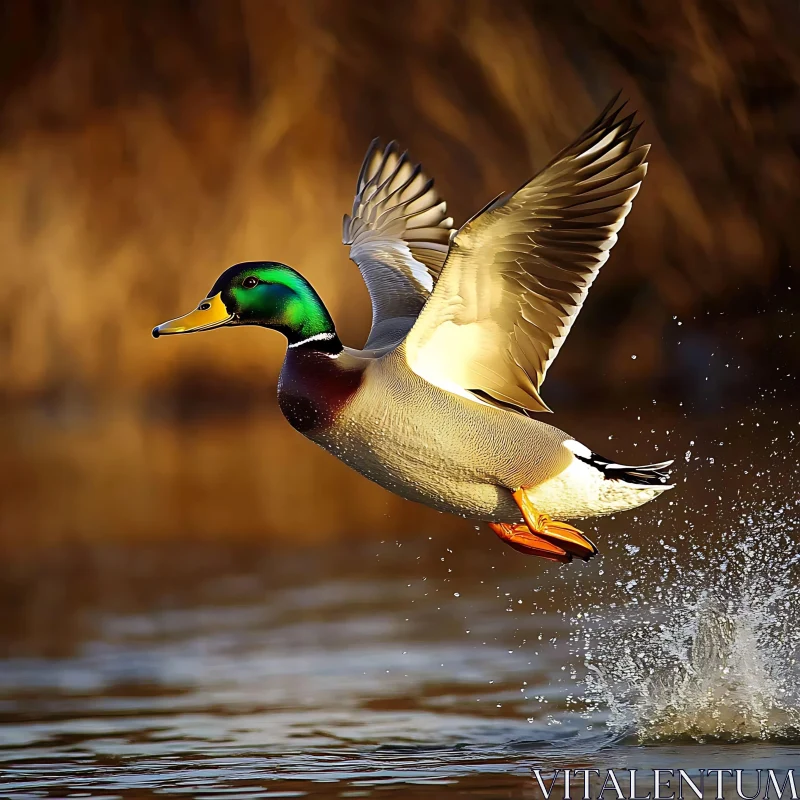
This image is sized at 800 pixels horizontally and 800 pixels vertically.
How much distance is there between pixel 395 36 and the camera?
67.6 ft

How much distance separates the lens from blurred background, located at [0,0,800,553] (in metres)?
17.7

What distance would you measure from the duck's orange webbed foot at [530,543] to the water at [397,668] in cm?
63

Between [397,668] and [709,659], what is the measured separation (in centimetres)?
122

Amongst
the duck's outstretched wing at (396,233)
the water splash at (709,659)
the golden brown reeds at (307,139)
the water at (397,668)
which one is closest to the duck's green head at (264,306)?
the duck's outstretched wing at (396,233)

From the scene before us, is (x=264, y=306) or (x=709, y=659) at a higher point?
(x=264, y=306)

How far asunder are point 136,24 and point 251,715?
1642 cm

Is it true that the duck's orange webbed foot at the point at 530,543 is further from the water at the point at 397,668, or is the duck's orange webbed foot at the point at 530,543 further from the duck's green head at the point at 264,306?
the duck's green head at the point at 264,306

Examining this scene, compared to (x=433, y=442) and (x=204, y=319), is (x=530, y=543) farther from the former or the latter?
(x=204, y=319)

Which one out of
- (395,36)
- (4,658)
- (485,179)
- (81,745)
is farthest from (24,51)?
(81,745)

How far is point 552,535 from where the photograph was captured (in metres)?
4.95

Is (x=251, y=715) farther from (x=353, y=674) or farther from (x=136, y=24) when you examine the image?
(x=136, y=24)

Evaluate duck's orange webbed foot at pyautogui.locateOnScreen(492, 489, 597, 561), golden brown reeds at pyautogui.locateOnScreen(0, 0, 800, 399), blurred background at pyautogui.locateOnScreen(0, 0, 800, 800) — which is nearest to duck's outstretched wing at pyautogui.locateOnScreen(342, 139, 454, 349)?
duck's orange webbed foot at pyautogui.locateOnScreen(492, 489, 597, 561)

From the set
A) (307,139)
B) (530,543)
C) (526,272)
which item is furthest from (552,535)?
(307,139)

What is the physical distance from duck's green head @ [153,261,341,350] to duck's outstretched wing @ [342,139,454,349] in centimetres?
73
